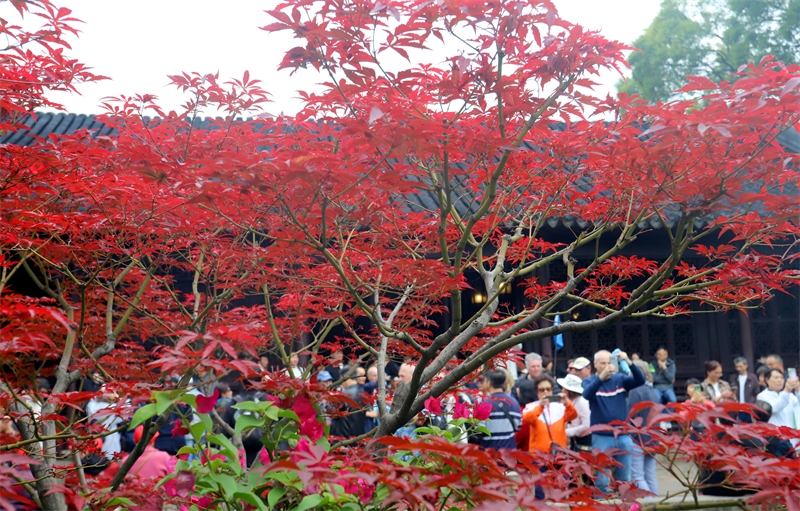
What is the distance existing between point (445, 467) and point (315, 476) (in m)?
0.45

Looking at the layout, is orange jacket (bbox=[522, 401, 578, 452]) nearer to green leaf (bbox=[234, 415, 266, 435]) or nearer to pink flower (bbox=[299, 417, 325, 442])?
pink flower (bbox=[299, 417, 325, 442])

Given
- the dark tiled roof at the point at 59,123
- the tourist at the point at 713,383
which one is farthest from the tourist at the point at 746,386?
the dark tiled roof at the point at 59,123

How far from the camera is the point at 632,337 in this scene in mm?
10000

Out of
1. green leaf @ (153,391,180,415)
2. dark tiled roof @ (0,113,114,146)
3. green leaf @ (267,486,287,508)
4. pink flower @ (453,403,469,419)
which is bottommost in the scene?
pink flower @ (453,403,469,419)

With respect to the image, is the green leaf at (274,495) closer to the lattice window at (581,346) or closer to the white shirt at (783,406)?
the white shirt at (783,406)

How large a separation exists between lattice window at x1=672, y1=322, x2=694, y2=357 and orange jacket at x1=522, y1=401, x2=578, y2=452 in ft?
18.0

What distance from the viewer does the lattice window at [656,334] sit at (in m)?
10.1

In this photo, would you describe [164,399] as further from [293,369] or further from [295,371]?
[295,371]

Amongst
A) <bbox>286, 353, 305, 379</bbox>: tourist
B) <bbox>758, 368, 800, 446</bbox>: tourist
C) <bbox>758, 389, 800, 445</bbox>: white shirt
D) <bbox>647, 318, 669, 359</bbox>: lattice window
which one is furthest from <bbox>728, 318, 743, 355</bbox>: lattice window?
<bbox>286, 353, 305, 379</bbox>: tourist

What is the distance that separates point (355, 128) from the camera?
7.23 feet

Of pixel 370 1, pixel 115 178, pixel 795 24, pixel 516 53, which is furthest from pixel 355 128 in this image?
pixel 795 24

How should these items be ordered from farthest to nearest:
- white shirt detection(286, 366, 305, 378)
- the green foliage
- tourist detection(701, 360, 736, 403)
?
the green foliage
tourist detection(701, 360, 736, 403)
white shirt detection(286, 366, 305, 378)

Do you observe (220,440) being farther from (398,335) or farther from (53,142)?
(53,142)

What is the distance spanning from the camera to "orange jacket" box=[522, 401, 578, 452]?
5.39 metres
